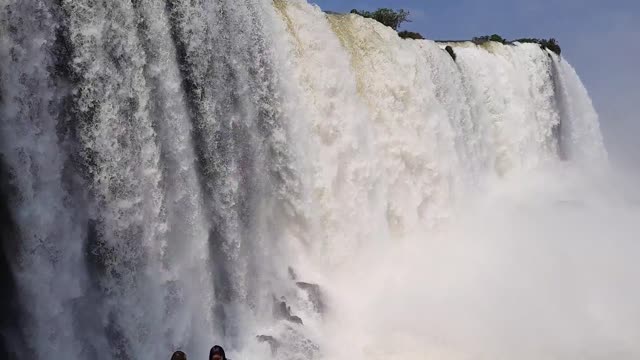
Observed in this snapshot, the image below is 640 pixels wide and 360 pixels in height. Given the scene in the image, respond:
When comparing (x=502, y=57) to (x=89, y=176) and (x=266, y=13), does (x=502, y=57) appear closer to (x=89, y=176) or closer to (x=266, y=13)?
(x=266, y=13)

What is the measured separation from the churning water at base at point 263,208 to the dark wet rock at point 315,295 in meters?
0.03

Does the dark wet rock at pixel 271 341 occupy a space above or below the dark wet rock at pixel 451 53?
below

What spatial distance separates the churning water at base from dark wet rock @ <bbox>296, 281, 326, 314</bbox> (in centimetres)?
3

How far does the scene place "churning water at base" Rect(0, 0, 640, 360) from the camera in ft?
19.5

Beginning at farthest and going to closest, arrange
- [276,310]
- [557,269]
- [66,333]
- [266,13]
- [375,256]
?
1. [557,269]
2. [375,256]
3. [266,13]
4. [276,310]
5. [66,333]

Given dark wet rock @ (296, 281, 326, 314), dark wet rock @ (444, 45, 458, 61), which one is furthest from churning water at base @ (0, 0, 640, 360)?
dark wet rock @ (444, 45, 458, 61)

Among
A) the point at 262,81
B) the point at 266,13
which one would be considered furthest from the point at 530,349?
the point at 266,13

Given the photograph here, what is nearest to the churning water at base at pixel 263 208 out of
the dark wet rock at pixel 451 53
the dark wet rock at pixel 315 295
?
the dark wet rock at pixel 315 295

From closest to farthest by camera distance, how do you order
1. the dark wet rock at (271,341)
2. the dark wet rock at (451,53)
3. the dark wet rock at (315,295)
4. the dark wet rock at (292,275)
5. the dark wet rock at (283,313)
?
the dark wet rock at (271,341)
the dark wet rock at (283,313)
the dark wet rock at (315,295)
the dark wet rock at (292,275)
the dark wet rock at (451,53)

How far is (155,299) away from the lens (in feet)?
22.9

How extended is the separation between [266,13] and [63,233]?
4.53 metres

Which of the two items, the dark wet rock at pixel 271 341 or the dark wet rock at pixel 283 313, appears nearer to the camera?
the dark wet rock at pixel 271 341

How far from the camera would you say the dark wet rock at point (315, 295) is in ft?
30.1

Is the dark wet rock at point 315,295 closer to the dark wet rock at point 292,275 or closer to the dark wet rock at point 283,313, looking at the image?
the dark wet rock at point 292,275
